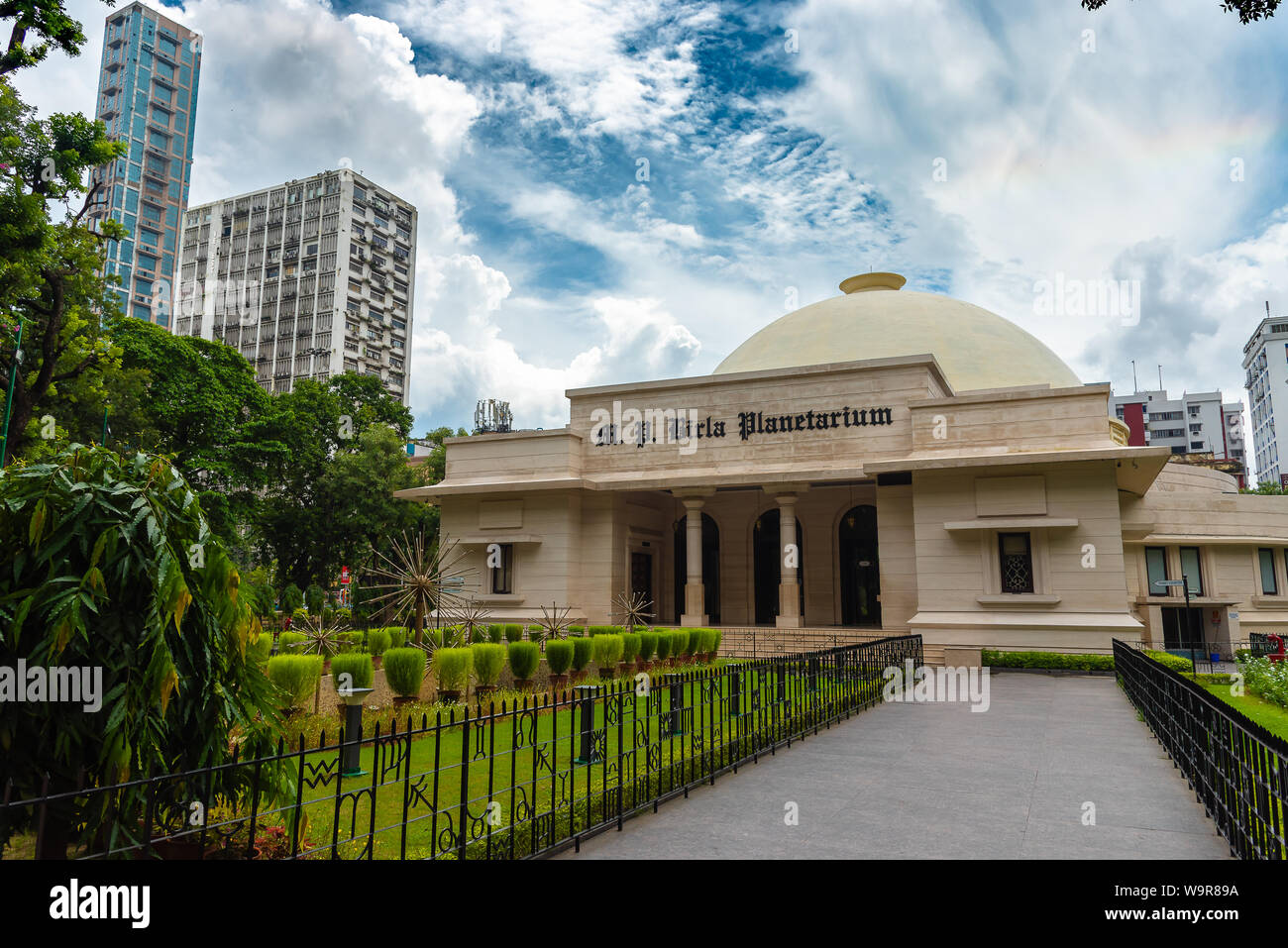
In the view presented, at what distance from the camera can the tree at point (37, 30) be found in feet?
57.9

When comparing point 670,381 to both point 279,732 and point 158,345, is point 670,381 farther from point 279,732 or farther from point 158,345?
point 279,732

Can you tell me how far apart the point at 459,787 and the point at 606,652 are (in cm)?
788

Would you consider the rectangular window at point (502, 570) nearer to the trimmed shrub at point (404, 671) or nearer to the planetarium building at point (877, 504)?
the planetarium building at point (877, 504)

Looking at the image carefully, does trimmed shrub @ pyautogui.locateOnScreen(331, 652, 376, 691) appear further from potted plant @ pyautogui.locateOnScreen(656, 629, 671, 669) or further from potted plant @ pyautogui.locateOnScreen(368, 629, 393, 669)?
potted plant @ pyautogui.locateOnScreen(656, 629, 671, 669)

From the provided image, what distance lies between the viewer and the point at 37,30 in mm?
18328

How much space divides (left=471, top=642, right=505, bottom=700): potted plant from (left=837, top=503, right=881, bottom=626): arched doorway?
18338mm

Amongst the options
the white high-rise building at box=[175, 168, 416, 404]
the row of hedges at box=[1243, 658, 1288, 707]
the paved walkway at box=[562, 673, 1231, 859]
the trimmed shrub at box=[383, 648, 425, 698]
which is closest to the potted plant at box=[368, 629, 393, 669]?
the trimmed shrub at box=[383, 648, 425, 698]

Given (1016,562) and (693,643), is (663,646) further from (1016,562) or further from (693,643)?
(1016,562)

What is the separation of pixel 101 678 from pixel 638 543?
2492cm

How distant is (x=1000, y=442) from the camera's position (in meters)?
21.2

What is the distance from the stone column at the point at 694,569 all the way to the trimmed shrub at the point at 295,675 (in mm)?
15966
